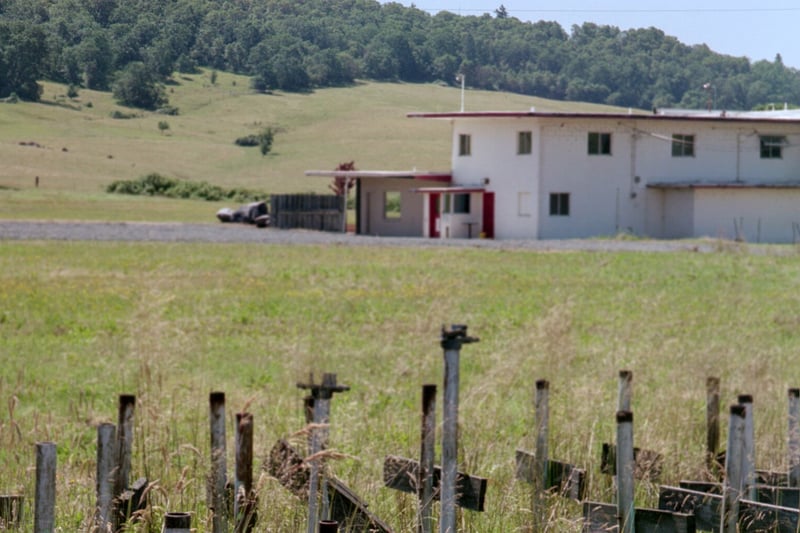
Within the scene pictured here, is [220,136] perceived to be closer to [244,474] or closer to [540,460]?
[540,460]

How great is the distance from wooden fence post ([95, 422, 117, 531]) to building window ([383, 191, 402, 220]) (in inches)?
2209

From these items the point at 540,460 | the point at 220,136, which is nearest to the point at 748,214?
the point at 540,460

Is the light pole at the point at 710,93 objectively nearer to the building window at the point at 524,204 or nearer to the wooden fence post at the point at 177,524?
the building window at the point at 524,204

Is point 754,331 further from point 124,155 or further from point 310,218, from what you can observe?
point 124,155

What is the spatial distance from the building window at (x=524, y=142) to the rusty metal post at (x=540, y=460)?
48.4 metres

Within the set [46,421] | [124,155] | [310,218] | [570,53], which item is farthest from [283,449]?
[570,53]

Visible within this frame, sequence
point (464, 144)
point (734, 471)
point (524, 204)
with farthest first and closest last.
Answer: point (464, 144)
point (524, 204)
point (734, 471)

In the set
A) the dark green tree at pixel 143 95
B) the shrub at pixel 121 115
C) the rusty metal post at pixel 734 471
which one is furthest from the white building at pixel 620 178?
the shrub at pixel 121 115

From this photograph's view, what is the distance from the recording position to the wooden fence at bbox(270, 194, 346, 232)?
61.4 m

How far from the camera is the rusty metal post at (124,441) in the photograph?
6457 millimetres

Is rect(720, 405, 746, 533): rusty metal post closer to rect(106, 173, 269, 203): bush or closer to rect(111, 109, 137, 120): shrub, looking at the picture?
rect(106, 173, 269, 203): bush

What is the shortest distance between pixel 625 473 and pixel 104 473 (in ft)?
7.81

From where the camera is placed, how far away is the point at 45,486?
16.5ft

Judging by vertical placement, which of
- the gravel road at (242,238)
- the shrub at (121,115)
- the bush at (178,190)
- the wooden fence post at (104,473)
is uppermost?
the shrub at (121,115)
